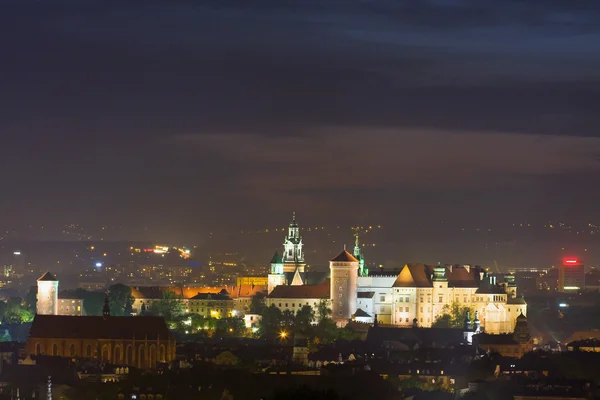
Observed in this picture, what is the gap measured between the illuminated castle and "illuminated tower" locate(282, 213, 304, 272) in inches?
517

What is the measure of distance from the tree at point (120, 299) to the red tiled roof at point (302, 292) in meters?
13.9

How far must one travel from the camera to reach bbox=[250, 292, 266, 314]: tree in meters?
180

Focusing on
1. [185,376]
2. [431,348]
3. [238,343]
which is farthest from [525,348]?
[185,376]

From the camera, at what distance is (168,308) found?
602 feet

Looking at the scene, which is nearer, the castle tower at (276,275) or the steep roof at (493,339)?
the steep roof at (493,339)

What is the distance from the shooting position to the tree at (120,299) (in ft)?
619

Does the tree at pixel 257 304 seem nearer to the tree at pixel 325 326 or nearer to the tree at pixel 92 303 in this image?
the tree at pixel 325 326

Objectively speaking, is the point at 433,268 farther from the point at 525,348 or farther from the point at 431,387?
the point at 431,387

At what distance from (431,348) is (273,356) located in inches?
503

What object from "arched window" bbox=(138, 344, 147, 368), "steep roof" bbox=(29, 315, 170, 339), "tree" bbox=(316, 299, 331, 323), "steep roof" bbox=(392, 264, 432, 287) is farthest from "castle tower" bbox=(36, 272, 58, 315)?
"arched window" bbox=(138, 344, 147, 368)

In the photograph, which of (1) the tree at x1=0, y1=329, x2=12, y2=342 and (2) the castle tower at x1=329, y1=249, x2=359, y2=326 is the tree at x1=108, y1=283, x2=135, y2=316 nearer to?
(1) the tree at x1=0, y1=329, x2=12, y2=342

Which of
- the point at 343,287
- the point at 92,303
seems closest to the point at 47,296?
the point at 92,303

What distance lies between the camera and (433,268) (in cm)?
18138

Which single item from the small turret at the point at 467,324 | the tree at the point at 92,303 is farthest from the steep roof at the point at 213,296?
the small turret at the point at 467,324
